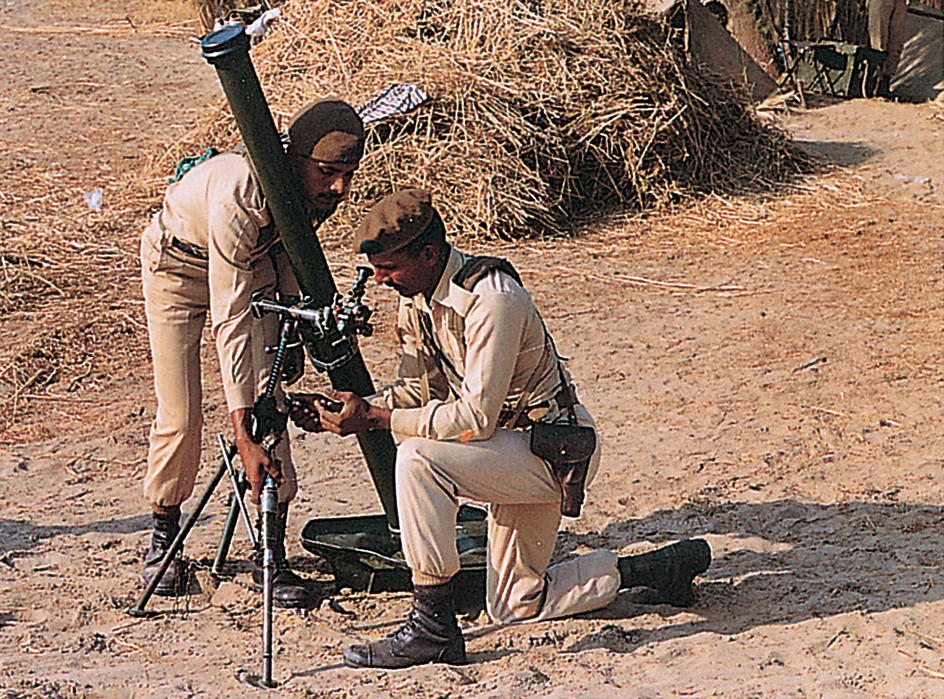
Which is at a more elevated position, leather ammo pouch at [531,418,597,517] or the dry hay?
the dry hay

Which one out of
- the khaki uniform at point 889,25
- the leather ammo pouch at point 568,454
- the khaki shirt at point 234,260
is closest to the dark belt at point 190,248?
the khaki shirt at point 234,260

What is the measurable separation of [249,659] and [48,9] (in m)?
15.4

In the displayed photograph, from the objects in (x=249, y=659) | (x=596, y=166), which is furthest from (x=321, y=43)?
(x=249, y=659)

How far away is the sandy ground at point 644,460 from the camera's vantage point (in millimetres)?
3771

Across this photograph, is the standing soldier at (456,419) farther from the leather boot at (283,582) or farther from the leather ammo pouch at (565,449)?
the leather boot at (283,582)

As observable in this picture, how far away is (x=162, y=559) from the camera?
14.3ft

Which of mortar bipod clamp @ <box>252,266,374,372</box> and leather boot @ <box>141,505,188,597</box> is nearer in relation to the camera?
mortar bipod clamp @ <box>252,266,374,372</box>

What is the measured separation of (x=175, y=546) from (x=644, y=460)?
2414mm

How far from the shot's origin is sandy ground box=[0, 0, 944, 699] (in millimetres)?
3771

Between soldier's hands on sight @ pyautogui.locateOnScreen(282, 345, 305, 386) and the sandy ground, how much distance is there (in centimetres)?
83

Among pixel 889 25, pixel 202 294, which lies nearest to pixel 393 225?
pixel 202 294

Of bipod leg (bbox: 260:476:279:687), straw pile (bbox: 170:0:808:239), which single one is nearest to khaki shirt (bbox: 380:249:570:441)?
bipod leg (bbox: 260:476:279:687)

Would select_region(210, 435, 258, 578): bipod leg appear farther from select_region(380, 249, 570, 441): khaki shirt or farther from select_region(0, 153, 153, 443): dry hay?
select_region(0, 153, 153, 443): dry hay

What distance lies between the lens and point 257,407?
373cm
